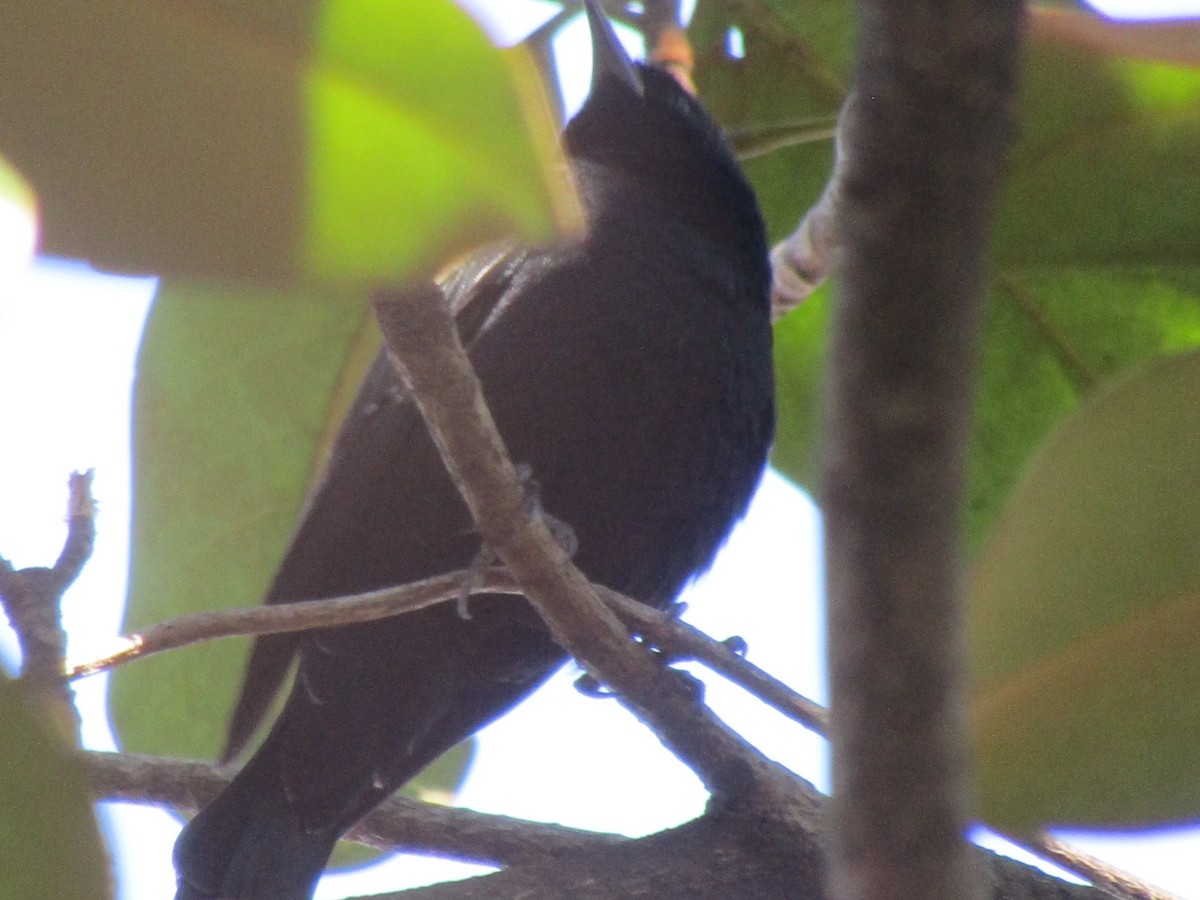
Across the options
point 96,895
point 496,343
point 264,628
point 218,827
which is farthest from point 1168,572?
point 218,827

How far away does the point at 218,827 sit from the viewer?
8.87 ft

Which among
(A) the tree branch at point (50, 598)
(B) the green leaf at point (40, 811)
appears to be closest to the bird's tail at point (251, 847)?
(A) the tree branch at point (50, 598)

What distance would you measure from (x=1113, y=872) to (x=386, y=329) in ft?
4.20

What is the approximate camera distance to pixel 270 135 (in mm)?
948

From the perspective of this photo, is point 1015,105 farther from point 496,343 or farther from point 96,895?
point 496,343

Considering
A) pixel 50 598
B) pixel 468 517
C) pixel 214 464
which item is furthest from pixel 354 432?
pixel 50 598

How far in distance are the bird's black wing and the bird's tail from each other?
0.07m

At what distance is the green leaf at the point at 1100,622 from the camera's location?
1.01 meters

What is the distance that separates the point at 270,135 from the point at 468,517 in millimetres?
1805

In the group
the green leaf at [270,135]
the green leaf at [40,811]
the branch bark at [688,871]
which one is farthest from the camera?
the branch bark at [688,871]

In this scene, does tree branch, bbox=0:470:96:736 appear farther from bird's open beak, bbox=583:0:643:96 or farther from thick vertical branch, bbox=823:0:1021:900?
bird's open beak, bbox=583:0:643:96

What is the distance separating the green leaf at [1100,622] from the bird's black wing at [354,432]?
172cm

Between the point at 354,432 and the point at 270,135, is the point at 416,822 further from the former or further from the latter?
the point at 270,135

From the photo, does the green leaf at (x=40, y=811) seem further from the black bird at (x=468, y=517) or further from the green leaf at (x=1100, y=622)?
the black bird at (x=468, y=517)
